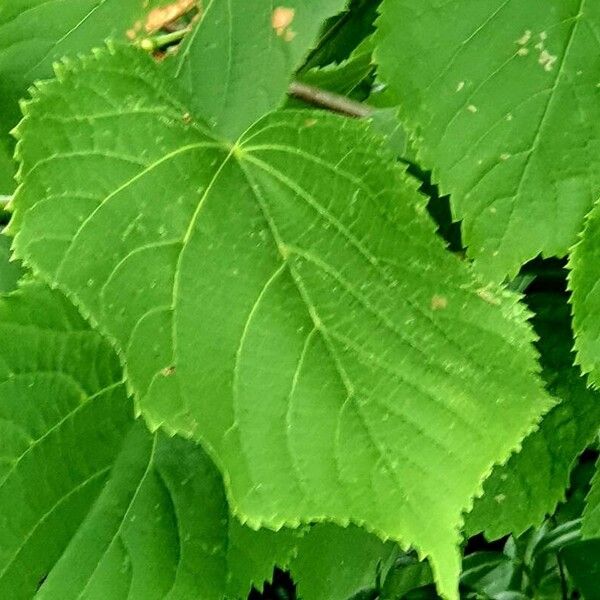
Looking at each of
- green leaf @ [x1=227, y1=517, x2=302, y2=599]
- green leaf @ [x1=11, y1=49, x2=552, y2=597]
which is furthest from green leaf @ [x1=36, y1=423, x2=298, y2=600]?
green leaf @ [x1=11, y1=49, x2=552, y2=597]

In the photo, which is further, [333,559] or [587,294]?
[333,559]

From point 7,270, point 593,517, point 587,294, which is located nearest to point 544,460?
point 593,517

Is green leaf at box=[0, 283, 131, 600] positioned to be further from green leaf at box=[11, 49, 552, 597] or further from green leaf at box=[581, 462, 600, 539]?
green leaf at box=[581, 462, 600, 539]

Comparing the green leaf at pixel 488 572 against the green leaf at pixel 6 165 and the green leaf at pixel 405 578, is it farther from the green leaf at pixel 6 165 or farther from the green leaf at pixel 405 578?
the green leaf at pixel 6 165

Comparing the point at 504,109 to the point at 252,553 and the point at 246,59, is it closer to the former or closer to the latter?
the point at 246,59

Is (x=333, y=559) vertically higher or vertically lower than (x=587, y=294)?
lower

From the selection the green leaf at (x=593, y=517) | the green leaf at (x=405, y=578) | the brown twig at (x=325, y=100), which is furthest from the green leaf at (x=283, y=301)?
the green leaf at (x=405, y=578)

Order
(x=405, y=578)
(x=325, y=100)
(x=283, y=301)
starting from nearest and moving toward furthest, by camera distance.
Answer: (x=283, y=301) → (x=325, y=100) → (x=405, y=578)
